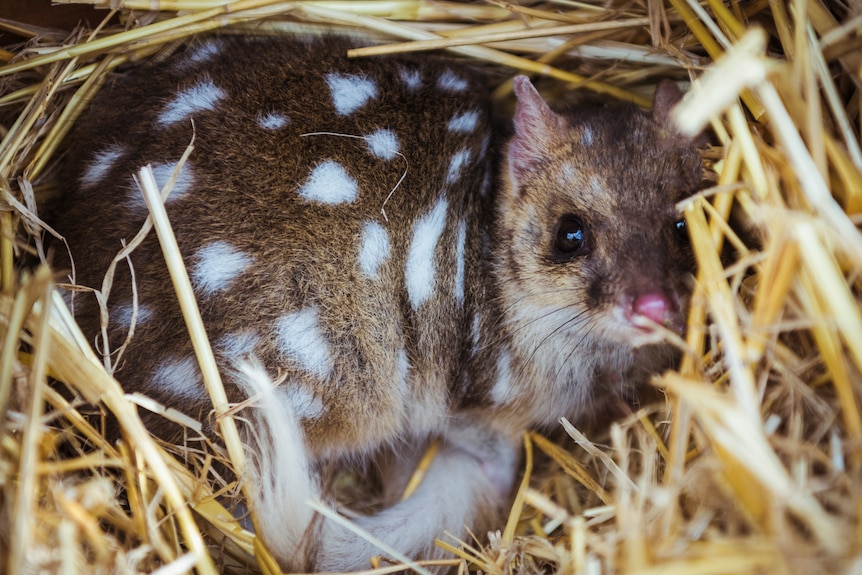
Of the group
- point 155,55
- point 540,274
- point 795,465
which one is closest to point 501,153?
point 540,274

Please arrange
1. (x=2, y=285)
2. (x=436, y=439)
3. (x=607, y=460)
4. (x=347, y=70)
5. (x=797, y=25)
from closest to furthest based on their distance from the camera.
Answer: (x=797, y=25) → (x=607, y=460) → (x=2, y=285) → (x=347, y=70) → (x=436, y=439)

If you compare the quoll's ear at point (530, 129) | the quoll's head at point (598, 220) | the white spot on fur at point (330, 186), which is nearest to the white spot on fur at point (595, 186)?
the quoll's head at point (598, 220)

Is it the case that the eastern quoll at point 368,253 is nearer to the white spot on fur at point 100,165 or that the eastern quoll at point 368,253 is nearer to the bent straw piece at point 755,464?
the white spot on fur at point 100,165

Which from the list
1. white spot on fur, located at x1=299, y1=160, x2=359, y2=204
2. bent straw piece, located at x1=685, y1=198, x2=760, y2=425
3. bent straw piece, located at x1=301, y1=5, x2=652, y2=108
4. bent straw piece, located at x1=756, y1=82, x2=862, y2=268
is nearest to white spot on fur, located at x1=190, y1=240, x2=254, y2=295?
white spot on fur, located at x1=299, y1=160, x2=359, y2=204

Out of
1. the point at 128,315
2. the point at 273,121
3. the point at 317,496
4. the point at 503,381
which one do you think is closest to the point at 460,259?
the point at 503,381

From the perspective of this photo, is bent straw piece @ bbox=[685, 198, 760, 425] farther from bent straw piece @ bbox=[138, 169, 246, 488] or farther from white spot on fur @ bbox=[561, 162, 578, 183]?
bent straw piece @ bbox=[138, 169, 246, 488]

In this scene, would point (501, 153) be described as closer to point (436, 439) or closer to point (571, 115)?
point (571, 115)
